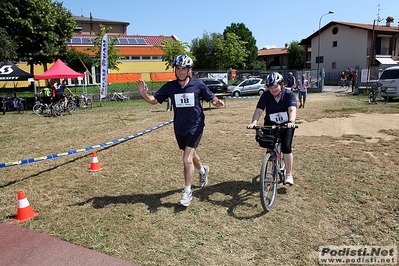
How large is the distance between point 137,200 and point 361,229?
303cm

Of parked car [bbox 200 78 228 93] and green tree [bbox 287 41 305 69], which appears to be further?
green tree [bbox 287 41 305 69]

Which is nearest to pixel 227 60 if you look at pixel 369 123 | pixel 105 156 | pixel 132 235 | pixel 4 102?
pixel 4 102

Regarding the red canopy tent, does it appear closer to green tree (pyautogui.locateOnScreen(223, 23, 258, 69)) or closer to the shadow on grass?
the shadow on grass

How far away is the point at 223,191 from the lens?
15.9ft

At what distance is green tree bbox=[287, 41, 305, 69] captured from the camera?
209 ft

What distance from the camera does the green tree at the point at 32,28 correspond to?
24016 millimetres

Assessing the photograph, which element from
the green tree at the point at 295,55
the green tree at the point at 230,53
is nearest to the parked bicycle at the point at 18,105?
the green tree at the point at 230,53

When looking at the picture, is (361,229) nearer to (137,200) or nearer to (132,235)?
(132,235)

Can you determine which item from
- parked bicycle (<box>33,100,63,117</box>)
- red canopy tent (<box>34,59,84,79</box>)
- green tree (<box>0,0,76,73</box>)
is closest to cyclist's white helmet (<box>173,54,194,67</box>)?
parked bicycle (<box>33,100,63,117</box>)

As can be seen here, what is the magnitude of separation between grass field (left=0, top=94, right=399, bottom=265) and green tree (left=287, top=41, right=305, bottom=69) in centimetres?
6055

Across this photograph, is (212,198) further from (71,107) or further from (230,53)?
(230,53)

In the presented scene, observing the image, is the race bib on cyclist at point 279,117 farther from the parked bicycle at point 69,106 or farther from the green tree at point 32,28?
the green tree at point 32,28

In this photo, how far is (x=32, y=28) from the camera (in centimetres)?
2430

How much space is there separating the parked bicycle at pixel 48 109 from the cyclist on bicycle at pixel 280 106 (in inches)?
530
